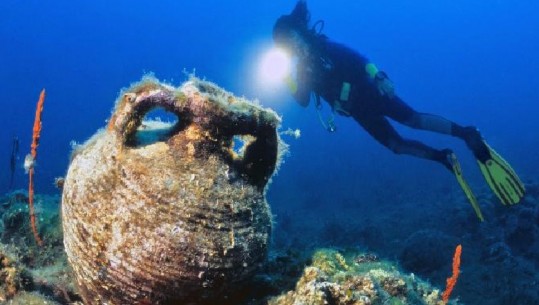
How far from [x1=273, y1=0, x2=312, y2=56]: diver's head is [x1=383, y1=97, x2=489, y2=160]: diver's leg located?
88.4 inches

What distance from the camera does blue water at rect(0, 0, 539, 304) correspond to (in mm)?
31064

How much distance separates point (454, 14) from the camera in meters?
131

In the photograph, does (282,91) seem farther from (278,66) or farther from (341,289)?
(341,289)

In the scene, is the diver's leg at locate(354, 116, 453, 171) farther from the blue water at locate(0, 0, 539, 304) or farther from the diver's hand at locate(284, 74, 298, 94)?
the blue water at locate(0, 0, 539, 304)

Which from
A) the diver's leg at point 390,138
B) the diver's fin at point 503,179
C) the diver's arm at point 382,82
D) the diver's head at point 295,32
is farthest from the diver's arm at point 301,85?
the diver's fin at point 503,179

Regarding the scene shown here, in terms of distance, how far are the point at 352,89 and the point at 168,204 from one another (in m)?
6.70

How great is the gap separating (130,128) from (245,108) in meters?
0.70

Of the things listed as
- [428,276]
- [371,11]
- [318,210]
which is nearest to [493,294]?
[428,276]

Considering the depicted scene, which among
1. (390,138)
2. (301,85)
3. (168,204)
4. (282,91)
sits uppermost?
(282,91)

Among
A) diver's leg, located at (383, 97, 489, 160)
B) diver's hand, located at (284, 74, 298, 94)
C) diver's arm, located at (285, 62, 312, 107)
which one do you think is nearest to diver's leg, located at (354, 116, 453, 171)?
diver's leg, located at (383, 97, 489, 160)

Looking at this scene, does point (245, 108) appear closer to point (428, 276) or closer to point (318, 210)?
point (428, 276)

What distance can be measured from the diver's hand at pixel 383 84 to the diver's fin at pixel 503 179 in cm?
216

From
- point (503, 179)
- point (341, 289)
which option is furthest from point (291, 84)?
point (341, 289)

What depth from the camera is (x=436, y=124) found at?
25.1 feet
